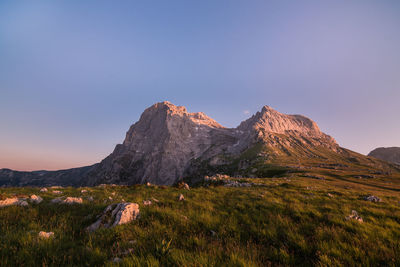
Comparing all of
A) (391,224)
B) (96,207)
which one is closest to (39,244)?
(96,207)

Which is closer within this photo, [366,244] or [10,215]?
[366,244]

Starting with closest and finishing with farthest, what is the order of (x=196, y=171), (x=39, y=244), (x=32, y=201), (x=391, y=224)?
(x=39, y=244) → (x=391, y=224) → (x=32, y=201) → (x=196, y=171)

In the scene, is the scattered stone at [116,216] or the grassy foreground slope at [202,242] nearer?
the grassy foreground slope at [202,242]

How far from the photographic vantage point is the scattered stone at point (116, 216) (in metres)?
5.91

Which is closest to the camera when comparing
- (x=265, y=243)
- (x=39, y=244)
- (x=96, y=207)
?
(x=39, y=244)

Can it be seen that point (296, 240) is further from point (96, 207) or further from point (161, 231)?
point (96, 207)

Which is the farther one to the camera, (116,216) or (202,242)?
(116,216)

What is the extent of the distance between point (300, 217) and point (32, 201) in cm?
1516

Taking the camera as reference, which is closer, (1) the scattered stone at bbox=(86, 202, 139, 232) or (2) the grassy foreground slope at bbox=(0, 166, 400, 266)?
(2) the grassy foreground slope at bbox=(0, 166, 400, 266)

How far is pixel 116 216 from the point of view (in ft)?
20.6

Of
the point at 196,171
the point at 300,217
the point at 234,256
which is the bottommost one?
the point at 196,171

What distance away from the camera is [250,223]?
20.4 ft

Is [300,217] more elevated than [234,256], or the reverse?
[234,256]

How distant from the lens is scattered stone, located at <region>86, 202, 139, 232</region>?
19.4ft
